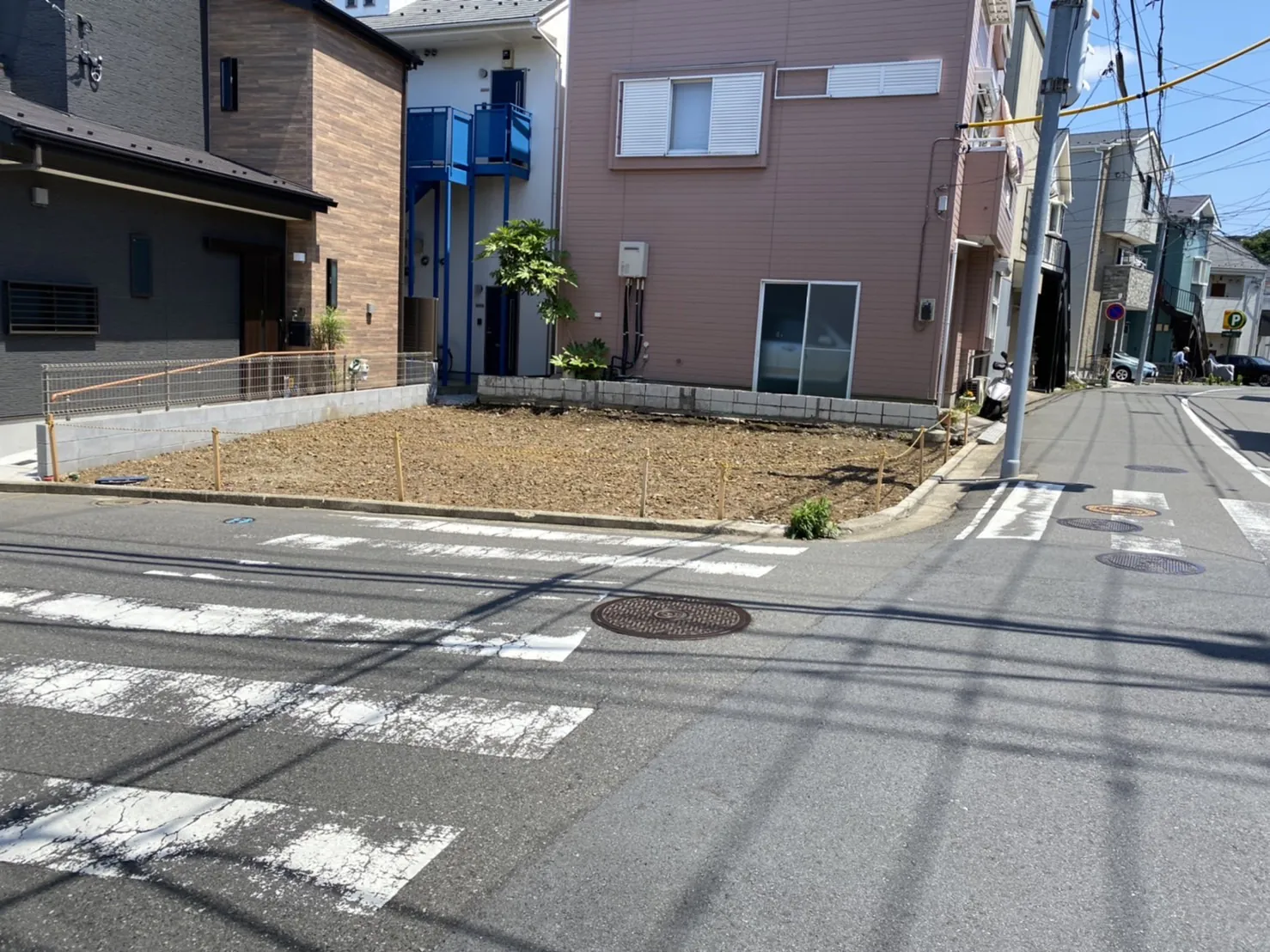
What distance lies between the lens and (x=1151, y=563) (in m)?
8.24

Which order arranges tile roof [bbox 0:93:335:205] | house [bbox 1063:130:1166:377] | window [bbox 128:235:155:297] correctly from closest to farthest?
tile roof [bbox 0:93:335:205], window [bbox 128:235:155:297], house [bbox 1063:130:1166:377]

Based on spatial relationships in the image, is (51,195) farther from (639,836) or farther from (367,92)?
(639,836)

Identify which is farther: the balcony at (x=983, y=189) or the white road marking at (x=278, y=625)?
the balcony at (x=983, y=189)

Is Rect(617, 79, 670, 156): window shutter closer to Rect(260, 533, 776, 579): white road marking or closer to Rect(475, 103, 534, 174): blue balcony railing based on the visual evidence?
Rect(475, 103, 534, 174): blue balcony railing

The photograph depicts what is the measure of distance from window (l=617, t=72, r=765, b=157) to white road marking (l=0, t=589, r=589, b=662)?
50.9 ft

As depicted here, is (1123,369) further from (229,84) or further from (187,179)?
(187,179)

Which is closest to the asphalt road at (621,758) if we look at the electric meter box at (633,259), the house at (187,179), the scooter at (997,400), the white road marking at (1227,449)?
the white road marking at (1227,449)

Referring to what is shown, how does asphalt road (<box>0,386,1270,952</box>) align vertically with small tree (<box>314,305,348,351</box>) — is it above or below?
below

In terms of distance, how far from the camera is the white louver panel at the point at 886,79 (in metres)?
17.8

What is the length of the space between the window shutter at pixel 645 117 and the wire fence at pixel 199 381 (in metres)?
6.74

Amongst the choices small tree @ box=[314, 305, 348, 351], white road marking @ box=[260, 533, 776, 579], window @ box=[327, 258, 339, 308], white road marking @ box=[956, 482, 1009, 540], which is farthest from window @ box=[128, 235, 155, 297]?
white road marking @ box=[956, 482, 1009, 540]

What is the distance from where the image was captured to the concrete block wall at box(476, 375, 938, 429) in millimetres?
17031

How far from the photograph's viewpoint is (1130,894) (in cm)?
327

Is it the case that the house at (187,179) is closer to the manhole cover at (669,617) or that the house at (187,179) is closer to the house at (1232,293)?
the manhole cover at (669,617)
